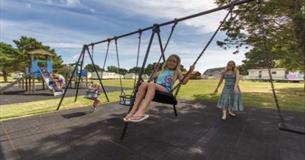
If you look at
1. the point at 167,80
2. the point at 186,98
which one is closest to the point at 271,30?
the point at 186,98

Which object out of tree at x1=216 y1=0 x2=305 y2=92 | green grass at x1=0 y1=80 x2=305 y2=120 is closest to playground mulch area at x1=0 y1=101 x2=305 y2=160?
green grass at x1=0 y1=80 x2=305 y2=120

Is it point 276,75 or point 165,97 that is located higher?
point 276,75

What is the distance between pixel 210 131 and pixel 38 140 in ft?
12.0

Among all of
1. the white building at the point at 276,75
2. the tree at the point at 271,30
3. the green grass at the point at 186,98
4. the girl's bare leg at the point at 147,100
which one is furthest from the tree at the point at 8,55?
the white building at the point at 276,75

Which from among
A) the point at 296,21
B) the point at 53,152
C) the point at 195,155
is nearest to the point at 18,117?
the point at 53,152

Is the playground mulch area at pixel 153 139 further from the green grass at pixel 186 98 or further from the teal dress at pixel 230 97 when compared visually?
the green grass at pixel 186 98

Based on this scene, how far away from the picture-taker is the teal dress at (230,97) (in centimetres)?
548

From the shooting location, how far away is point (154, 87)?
3.50m

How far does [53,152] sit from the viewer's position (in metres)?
3.16

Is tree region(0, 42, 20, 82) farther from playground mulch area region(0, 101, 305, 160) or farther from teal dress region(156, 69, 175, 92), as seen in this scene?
teal dress region(156, 69, 175, 92)

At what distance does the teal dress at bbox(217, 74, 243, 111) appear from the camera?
216 inches

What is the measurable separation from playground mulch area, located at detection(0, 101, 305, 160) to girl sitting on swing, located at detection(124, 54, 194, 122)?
60cm

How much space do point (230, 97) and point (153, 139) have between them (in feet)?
10.1

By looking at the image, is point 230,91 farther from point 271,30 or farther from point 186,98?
point 271,30
